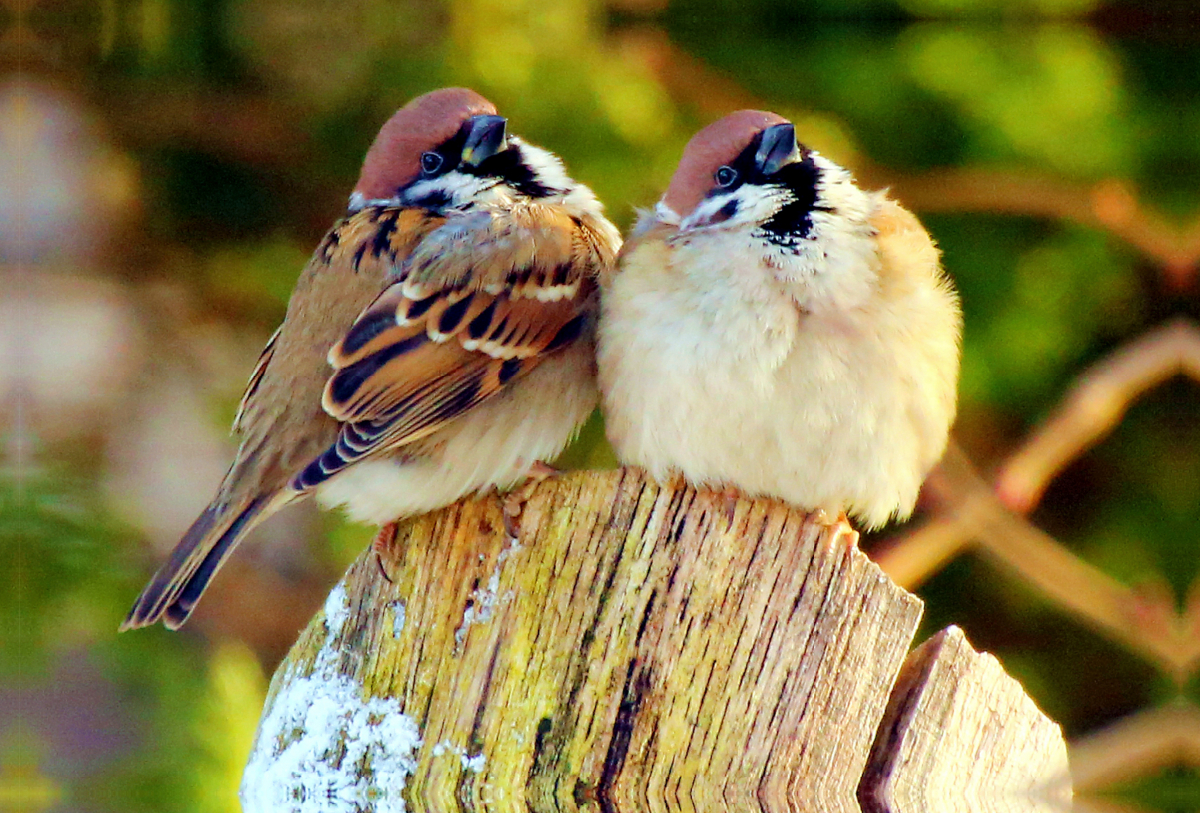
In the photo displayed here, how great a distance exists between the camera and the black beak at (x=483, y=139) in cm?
234

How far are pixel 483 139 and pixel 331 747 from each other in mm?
1020

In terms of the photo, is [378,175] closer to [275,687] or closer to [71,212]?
[275,687]

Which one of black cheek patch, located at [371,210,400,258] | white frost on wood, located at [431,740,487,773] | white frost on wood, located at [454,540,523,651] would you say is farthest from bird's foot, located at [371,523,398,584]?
black cheek patch, located at [371,210,400,258]

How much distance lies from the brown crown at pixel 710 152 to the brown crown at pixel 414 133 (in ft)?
1.37

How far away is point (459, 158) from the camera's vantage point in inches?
93.7

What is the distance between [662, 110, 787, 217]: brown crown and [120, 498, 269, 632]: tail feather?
0.81m

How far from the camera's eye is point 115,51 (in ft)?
13.3

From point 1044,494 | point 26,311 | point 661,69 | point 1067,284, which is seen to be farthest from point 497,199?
point 26,311

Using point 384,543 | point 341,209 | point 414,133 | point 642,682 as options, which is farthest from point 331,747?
point 341,209

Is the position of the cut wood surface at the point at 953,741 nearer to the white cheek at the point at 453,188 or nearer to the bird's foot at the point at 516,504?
the bird's foot at the point at 516,504

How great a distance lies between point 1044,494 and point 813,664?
229 centimetres

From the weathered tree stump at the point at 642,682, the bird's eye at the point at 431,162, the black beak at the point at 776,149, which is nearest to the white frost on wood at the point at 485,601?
the weathered tree stump at the point at 642,682

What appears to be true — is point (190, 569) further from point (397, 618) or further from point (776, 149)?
point (776, 149)

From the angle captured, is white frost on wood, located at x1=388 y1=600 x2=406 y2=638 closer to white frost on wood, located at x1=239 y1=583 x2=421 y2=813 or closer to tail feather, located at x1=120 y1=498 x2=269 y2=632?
white frost on wood, located at x1=239 y1=583 x2=421 y2=813
